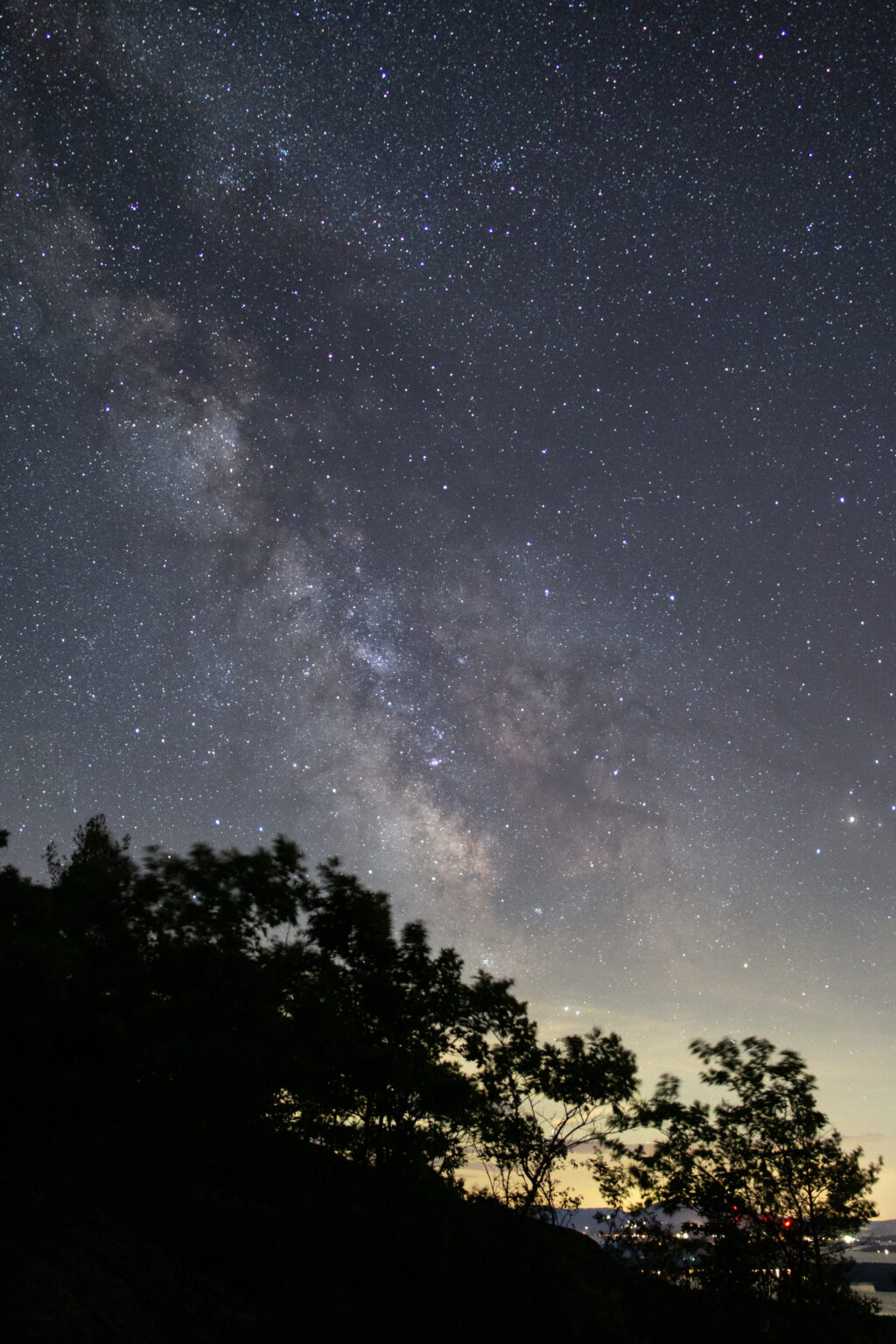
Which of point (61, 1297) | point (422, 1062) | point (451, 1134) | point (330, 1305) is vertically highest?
point (422, 1062)

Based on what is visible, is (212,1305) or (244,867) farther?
(244,867)

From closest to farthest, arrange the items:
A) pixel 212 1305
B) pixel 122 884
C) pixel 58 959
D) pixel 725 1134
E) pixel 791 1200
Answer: pixel 212 1305, pixel 58 959, pixel 791 1200, pixel 725 1134, pixel 122 884

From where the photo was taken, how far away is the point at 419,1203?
18.5m

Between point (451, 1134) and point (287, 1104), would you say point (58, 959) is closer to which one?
point (287, 1104)

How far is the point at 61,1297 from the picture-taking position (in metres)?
9.57

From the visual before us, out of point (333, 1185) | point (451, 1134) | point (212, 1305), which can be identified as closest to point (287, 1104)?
point (333, 1185)

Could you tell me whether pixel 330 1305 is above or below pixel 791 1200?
below

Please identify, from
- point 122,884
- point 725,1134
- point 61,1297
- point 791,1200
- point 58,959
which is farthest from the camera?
point 122,884

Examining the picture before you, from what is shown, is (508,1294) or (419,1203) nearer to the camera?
(508,1294)

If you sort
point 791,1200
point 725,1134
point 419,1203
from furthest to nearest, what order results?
point 419,1203 → point 725,1134 → point 791,1200

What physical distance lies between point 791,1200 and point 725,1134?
176 cm

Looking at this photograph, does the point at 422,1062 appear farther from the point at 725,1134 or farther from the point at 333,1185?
the point at 725,1134

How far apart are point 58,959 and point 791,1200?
15091 mm

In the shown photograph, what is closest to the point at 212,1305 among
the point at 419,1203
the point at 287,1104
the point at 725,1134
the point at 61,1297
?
the point at 61,1297
